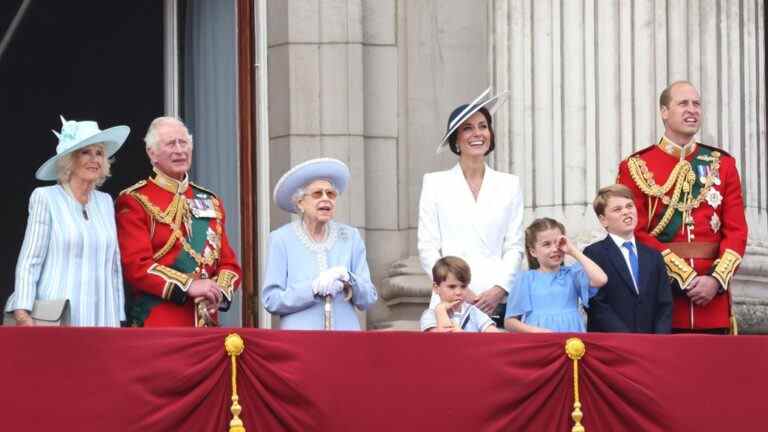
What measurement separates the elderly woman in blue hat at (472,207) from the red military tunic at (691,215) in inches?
27.1

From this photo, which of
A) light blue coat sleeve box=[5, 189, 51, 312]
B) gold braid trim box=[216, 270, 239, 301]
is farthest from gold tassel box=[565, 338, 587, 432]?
light blue coat sleeve box=[5, 189, 51, 312]

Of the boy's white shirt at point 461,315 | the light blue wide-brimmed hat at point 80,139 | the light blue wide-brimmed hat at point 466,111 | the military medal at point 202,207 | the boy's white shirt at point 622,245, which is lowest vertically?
the boy's white shirt at point 461,315

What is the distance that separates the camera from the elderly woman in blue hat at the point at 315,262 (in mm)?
13953

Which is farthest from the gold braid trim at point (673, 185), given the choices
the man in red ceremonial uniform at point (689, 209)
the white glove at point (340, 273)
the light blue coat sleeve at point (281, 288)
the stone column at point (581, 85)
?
the light blue coat sleeve at point (281, 288)

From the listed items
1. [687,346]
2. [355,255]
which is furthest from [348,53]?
[687,346]

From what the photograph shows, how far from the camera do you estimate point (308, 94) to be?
16.7 metres

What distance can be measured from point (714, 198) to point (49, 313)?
12.4ft

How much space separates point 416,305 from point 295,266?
2463 mm

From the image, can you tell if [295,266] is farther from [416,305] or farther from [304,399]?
[416,305]

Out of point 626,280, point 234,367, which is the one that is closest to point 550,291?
point 626,280

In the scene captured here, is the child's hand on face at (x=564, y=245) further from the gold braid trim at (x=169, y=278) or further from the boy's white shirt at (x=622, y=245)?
the gold braid trim at (x=169, y=278)

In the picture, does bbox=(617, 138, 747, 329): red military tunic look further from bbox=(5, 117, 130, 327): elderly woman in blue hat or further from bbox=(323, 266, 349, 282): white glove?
bbox=(5, 117, 130, 327): elderly woman in blue hat

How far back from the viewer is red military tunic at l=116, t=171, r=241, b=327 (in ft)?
46.1

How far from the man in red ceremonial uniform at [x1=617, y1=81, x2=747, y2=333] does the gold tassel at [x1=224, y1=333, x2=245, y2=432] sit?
2677 mm
